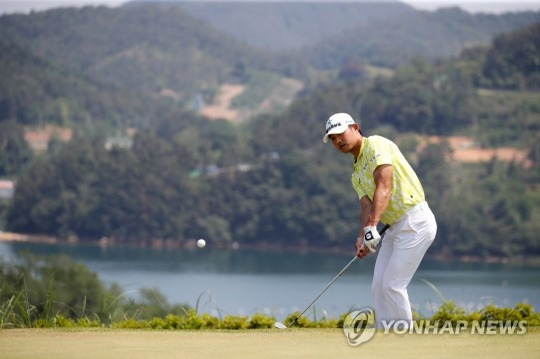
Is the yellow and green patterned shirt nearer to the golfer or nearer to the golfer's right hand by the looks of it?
the golfer

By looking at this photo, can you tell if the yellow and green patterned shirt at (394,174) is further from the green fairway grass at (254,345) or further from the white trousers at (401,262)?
the green fairway grass at (254,345)

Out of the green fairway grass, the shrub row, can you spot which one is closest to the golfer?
the green fairway grass

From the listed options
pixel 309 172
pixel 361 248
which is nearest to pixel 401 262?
pixel 361 248

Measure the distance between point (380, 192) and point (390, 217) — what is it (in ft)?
0.99

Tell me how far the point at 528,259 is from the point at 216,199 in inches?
1259

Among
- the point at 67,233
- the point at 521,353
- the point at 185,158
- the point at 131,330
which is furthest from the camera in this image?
the point at 185,158

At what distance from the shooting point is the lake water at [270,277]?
57.3 metres

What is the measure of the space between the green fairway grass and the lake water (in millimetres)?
38299

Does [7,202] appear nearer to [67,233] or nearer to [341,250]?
[67,233]

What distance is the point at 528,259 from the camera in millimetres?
102562

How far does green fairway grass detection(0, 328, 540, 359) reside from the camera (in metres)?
7.50

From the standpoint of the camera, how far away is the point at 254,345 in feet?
26.2

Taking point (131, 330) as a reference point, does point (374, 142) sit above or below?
above

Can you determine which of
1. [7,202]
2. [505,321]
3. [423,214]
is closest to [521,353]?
[423,214]
